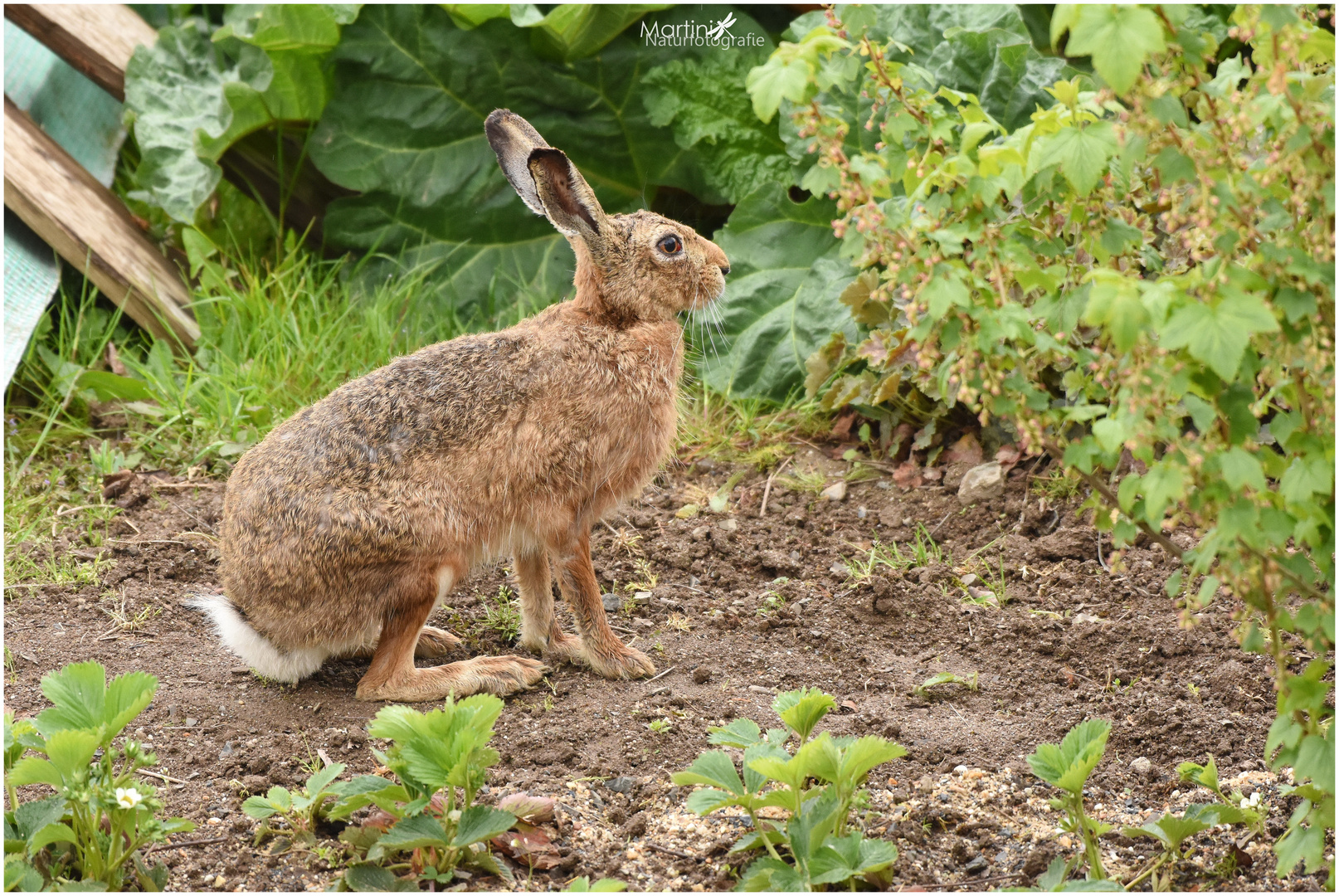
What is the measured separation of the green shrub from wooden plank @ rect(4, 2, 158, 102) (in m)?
4.66

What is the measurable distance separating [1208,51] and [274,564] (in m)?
2.85

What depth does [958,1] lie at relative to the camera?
5.63 m

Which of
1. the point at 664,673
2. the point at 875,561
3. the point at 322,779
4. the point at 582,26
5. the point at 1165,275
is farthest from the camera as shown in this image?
the point at 582,26

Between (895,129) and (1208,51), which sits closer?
(1208,51)

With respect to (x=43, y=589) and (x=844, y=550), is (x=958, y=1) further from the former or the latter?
(x=43, y=589)

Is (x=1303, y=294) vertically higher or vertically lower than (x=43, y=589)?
higher

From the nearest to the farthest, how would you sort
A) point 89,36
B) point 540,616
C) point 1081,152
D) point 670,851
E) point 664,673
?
point 1081,152 < point 670,851 < point 664,673 < point 540,616 < point 89,36

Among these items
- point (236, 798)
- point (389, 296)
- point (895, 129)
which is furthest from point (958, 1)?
point (236, 798)

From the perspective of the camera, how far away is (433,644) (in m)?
4.35

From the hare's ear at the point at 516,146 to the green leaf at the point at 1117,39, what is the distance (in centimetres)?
232

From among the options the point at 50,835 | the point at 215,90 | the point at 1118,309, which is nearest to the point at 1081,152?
the point at 1118,309

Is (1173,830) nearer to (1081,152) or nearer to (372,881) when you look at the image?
(1081,152)

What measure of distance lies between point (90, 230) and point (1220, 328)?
5649 millimetres

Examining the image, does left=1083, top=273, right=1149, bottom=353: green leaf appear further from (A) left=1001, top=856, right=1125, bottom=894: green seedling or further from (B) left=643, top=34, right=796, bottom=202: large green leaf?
(B) left=643, top=34, right=796, bottom=202: large green leaf
